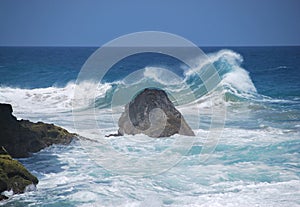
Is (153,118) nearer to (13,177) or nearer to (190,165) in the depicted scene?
(190,165)

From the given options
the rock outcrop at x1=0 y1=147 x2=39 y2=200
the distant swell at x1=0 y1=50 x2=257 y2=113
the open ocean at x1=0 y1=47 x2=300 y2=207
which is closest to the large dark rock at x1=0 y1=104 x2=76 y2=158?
the open ocean at x1=0 y1=47 x2=300 y2=207

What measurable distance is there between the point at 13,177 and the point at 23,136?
3361 mm

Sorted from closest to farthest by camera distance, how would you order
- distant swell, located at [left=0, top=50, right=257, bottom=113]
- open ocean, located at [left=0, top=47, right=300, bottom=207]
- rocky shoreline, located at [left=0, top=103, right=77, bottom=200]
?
open ocean, located at [left=0, top=47, right=300, bottom=207] → rocky shoreline, located at [left=0, top=103, right=77, bottom=200] → distant swell, located at [left=0, top=50, right=257, bottom=113]

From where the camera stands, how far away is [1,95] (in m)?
33.5

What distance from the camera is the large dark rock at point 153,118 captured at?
15789 mm

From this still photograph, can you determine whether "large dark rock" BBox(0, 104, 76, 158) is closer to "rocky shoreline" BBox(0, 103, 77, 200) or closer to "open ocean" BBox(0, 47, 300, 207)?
"rocky shoreline" BBox(0, 103, 77, 200)

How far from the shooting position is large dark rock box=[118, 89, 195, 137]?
622 inches

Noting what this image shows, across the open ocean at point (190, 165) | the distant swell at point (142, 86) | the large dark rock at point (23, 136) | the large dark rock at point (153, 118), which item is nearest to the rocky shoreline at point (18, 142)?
the large dark rock at point (23, 136)

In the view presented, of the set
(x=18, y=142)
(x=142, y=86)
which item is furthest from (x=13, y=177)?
(x=142, y=86)

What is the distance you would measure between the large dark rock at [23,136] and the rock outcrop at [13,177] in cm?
227

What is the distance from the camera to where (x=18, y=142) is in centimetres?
1320

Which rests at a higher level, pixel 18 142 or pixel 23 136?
pixel 23 136

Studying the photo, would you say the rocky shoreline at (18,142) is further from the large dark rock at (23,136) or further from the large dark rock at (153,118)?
the large dark rock at (153,118)

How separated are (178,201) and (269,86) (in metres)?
28.9
